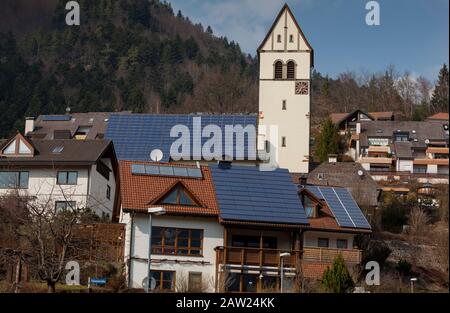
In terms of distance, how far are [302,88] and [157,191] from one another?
3546 cm

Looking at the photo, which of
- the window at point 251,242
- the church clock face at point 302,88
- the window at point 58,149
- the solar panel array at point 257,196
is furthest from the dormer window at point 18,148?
the church clock face at point 302,88

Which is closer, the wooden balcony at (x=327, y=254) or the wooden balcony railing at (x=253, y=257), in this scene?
the wooden balcony railing at (x=253, y=257)

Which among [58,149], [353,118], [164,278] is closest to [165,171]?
[164,278]

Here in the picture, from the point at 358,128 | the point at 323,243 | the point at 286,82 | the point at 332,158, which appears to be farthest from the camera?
the point at 358,128

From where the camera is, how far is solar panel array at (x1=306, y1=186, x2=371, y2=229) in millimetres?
46094

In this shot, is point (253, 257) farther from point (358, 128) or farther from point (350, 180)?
point (358, 128)

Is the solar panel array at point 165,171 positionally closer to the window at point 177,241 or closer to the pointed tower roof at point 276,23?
the window at point 177,241

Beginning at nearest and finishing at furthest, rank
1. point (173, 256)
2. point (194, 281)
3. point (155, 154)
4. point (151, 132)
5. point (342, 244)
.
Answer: point (194, 281), point (173, 256), point (342, 244), point (155, 154), point (151, 132)

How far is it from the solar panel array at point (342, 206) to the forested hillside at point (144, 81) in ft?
116

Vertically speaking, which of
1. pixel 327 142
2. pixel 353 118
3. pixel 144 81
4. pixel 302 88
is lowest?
pixel 327 142

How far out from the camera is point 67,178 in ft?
178

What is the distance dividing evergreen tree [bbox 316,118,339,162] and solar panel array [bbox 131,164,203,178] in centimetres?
3976

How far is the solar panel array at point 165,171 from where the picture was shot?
44594 mm

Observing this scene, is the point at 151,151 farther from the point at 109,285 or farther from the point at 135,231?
the point at 109,285
